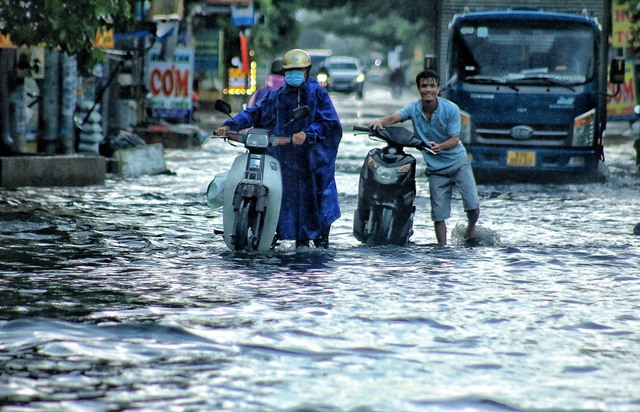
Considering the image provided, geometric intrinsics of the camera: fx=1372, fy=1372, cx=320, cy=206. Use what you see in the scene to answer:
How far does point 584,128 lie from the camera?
19016 millimetres

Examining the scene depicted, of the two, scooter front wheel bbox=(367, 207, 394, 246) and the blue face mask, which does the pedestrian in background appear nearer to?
scooter front wheel bbox=(367, 207, 394, 246)

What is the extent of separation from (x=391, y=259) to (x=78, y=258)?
2388mm

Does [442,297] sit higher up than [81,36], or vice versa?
[81,36]

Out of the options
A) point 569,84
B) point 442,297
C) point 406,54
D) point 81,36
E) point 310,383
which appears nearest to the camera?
point 310,383

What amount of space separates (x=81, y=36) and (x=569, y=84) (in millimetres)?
7111

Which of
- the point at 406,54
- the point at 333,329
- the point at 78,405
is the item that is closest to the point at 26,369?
the point at 78,405

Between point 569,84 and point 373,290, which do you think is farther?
point 569,84

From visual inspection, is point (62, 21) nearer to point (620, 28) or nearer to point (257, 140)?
Result: point (257, 140)

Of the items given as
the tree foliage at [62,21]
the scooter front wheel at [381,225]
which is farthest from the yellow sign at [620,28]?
the scooter front wheel at [381,225]

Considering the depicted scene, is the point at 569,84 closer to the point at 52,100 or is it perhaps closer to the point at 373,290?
the point at 52,100

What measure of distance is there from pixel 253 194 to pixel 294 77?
1071mm

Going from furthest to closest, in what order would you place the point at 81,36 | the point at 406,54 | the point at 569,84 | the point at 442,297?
the point at 406,54, the point at 569,84, the point at 81,36, the point at 442,297

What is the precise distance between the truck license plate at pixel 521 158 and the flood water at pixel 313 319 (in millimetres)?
5407

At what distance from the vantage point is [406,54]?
11162 centimetres
